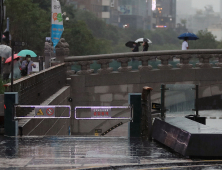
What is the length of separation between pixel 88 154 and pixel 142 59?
41.1 feet

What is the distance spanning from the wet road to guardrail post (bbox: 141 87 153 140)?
1.36ft

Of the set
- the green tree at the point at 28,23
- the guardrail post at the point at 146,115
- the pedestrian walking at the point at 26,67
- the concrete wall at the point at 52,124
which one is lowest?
the concrete wall at the point at 52,124

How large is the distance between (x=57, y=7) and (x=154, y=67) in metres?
6.86

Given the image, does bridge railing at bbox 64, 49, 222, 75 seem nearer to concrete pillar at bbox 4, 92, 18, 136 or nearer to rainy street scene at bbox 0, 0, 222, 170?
rainy street scene at bbox 0, 0, 222, 170

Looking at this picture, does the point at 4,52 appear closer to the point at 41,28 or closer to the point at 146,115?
the point at 146,115

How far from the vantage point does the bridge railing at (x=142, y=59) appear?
2167 centimetres

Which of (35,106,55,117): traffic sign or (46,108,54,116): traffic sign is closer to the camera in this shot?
(35,106,55,117): traffic sign

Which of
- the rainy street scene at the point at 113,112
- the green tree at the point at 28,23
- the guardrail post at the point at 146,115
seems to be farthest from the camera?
the green tree at the point at 28,23

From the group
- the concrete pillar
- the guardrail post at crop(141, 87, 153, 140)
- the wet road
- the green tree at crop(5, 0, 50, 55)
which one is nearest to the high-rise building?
the green tree at crop(5, 0, 50, 55)

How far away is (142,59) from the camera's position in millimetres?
21969

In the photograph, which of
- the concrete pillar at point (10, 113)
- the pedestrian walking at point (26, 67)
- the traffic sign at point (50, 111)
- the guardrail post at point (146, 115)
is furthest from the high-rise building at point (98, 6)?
the concrete pillar at point (10, 113)

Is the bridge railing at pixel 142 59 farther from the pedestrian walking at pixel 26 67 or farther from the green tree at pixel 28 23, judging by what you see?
the green tree at pixel 28 23

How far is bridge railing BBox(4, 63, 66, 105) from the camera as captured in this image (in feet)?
42.0

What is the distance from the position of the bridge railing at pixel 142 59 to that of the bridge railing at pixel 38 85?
1.22 m
